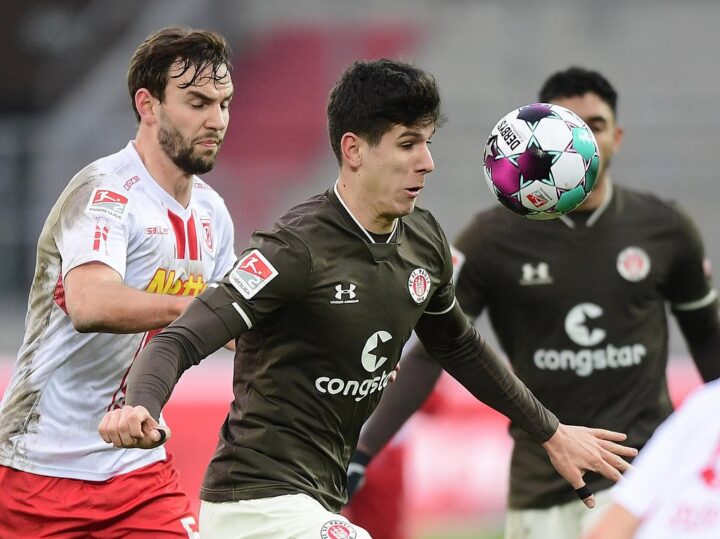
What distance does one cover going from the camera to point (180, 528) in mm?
4816

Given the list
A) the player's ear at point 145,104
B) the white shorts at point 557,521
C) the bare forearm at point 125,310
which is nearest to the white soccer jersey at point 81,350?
the player's ear at point 145,104

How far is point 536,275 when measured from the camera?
5.91m

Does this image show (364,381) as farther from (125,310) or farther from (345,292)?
(125,310)

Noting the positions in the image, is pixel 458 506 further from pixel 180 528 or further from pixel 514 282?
pixel 180 528

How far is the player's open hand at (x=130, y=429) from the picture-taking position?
11.2 ft

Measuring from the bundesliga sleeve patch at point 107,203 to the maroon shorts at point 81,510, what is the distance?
96 centimetres

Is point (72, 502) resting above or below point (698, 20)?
below

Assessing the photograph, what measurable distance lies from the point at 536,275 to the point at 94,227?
2168mm

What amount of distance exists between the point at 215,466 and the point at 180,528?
2.42 ft

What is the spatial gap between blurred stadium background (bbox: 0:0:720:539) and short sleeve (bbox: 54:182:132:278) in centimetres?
849

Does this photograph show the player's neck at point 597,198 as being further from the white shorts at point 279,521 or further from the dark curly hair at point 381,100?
the white shorts at point 279,521

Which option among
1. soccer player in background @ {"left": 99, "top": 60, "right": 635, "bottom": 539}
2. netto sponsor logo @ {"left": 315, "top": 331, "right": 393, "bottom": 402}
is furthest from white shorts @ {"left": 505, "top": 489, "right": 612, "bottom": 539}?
netto sponsor logo @ {"left": 315, "top": 331, "right": 393, "bottom": 402}

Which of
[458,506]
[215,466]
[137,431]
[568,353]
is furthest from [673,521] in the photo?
[458,506]

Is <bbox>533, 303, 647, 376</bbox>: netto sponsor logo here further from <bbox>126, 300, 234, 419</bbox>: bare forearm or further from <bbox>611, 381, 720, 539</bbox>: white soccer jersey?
<bbox>611, 381, 720, 539</bbox>: white soccer jersey
